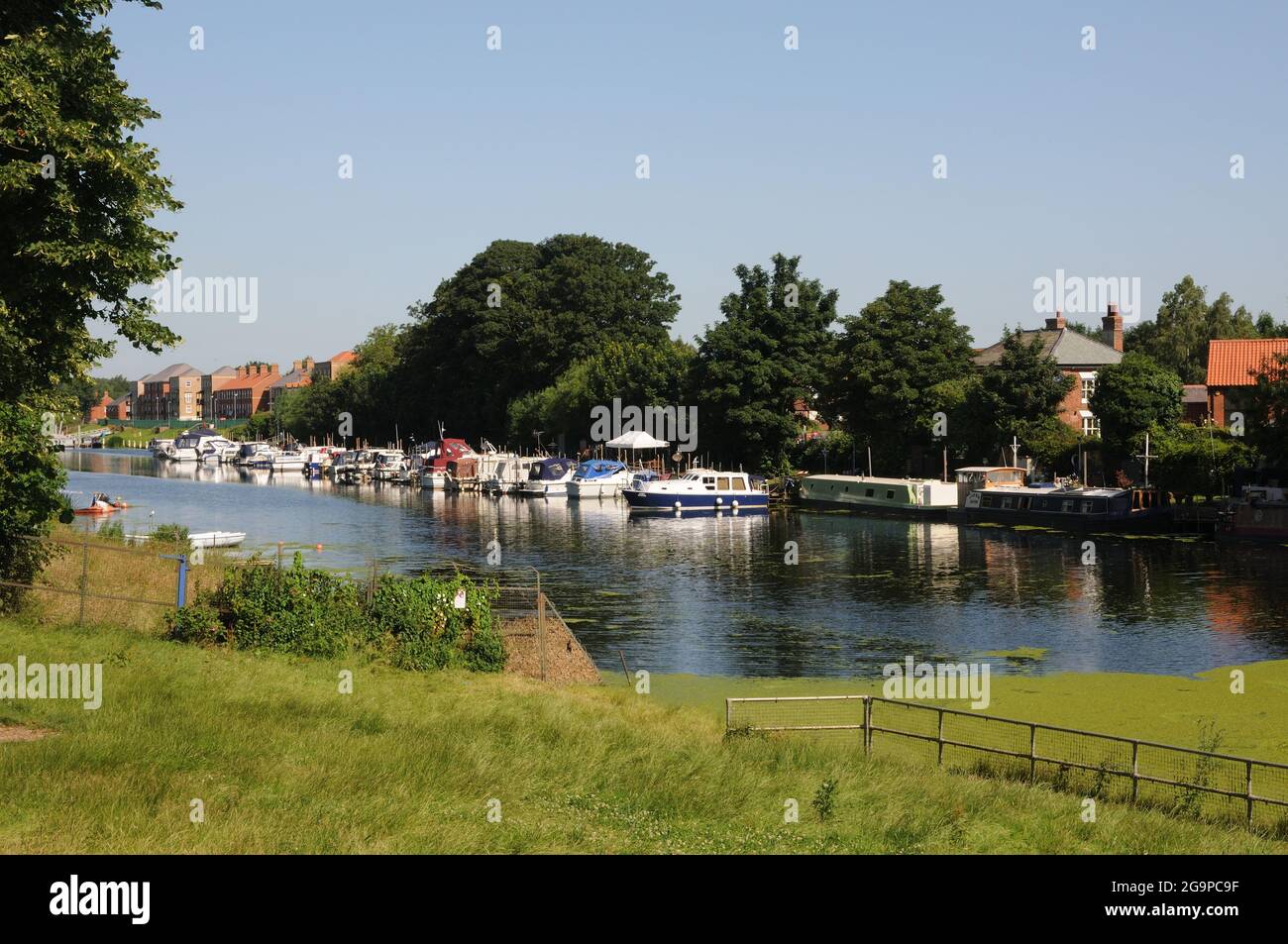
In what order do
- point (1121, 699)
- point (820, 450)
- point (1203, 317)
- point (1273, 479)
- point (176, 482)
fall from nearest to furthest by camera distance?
point (1121, 699) → point (1273, 479) → point (820, 450) → point (1203, 317) → point (176, 482)

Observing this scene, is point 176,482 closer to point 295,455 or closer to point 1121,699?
point 295,455

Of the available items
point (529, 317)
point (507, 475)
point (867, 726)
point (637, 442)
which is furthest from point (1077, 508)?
point (529, 317)

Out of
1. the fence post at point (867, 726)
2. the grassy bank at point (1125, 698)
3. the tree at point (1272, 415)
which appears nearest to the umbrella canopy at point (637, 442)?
the tree at point (1272, 415)

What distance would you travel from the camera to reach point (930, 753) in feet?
77.9

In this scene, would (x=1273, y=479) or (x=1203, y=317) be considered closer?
(x=1273, y=479)

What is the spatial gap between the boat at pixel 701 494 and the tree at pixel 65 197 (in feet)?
219

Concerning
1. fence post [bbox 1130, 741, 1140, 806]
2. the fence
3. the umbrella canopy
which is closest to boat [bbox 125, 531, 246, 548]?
the fence

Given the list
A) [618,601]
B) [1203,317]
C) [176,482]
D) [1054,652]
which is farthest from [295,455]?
[1054,652]

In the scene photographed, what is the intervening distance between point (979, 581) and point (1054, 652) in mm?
15417

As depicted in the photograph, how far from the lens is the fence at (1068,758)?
1981cm

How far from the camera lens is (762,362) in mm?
102875

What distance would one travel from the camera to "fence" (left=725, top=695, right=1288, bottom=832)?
19.8 metres

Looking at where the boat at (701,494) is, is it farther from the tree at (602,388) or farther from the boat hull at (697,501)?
the tree at (602,388)

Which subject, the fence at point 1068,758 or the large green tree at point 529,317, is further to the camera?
the large green tree at point 529,317
